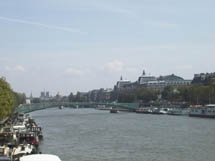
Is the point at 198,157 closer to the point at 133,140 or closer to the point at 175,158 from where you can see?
the point at 175,158

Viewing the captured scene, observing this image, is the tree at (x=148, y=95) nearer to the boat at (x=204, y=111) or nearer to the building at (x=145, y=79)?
the building at (x=145, y=79)

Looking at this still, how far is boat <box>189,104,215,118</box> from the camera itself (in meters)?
74.4

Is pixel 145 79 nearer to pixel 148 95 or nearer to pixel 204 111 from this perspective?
pixel 148 95

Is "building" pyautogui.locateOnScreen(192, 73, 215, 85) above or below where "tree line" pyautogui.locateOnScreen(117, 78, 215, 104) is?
above

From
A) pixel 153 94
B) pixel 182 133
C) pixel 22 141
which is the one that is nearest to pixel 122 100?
pixel 153 94

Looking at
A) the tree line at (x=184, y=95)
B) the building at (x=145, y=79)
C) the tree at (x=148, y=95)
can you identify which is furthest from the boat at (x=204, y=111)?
the building at (x=145, y=79)

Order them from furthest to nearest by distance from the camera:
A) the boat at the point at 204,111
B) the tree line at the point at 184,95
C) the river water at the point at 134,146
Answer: the tree line at the point at 184,95 → the boat at the point at 204,111 → the river water at the point at 134,146

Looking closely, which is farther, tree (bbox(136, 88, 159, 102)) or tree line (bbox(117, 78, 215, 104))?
tree (bbox(136, 88, 159, 102))

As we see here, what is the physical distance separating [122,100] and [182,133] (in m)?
117

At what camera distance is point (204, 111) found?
254ft

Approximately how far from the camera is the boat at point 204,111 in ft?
244

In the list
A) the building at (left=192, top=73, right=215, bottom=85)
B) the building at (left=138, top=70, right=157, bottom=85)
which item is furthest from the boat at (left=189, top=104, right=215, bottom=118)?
the building at (left=138, top=70, right=157, bottom=85)

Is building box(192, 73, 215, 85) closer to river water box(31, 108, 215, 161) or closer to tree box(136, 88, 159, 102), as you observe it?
tree box(136, 88, 159, 102)

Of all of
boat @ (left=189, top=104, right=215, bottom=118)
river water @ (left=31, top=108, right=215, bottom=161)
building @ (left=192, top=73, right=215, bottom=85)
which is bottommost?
river water @ (left=31, top=108, right=215, bottom=161)
